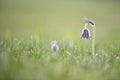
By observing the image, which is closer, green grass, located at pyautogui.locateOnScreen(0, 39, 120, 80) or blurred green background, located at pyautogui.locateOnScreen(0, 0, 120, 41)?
green grass, located at pyautogui.locateOnScreen(0, 39, 120, 80)

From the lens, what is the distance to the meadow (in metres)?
1.79

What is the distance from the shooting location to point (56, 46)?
1865 millimetres

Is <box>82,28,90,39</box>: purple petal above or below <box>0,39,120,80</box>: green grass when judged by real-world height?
above

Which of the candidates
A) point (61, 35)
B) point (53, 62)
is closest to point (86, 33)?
point (61, 35)

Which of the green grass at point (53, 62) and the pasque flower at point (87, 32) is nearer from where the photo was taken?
the green grass at point (53, 62)

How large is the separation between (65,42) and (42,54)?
0.50 feet

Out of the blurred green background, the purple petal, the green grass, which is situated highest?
the blurred green background

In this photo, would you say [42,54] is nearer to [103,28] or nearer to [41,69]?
[41,69]

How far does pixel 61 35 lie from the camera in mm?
1926

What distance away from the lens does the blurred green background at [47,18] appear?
1896mm

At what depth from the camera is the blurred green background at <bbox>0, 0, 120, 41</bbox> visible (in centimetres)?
190

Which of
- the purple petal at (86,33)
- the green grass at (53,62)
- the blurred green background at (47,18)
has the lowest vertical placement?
the green grass at (53,62)

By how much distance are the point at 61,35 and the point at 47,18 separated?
0.39ft

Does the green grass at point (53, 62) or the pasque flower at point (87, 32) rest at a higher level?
the pasque flower at point (87, 32)
